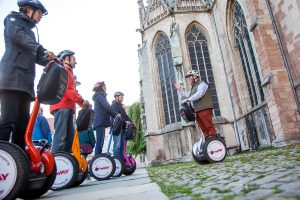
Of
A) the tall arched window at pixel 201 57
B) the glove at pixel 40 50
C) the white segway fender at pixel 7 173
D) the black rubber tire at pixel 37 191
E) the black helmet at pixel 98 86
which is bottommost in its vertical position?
the black rubber tire at pixel 37 191

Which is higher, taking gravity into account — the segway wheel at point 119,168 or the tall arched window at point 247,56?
the tall arched window at point 247,56

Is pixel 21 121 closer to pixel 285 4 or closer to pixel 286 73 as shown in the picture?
pixel 286 73

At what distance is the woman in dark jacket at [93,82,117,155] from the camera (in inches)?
231

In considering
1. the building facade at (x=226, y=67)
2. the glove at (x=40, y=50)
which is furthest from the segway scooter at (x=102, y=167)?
the building facade at (x=226, y=67)

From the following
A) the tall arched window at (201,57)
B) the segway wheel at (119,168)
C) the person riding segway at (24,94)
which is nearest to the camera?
the person riding segway at (24,94)

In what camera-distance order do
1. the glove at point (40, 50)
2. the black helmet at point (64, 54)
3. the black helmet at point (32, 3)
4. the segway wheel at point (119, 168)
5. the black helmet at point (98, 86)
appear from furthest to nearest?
1. the segway wheel at point (119, 168)
2. the black helmet at point (98, 86)
3. the black helmet at point (64, 54)
4. the black helmet at point (32, 3)
5. the glove at point (40, 50)

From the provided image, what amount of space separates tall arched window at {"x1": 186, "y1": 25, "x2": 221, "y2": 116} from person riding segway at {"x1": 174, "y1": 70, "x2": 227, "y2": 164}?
1189 cm

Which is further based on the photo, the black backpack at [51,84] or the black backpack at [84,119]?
the black backpack at [84,119]

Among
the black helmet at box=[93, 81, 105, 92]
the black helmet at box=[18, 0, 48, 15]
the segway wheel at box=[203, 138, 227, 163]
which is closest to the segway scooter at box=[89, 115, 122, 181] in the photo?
the black helmet at box=[93, 81, 105, 92]

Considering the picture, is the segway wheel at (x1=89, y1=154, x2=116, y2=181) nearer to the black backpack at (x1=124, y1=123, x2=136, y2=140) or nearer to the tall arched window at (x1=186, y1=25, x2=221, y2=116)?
the black backpack at (x1=124, y1=123, x2=136, y2=140)

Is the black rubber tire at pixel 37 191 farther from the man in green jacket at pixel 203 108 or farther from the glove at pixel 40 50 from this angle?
the man in green jacket at pixel 203 108

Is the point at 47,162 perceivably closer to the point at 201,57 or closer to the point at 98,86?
the point at 98,86

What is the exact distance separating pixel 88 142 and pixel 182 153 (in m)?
10.5

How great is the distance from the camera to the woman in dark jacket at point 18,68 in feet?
9.02
